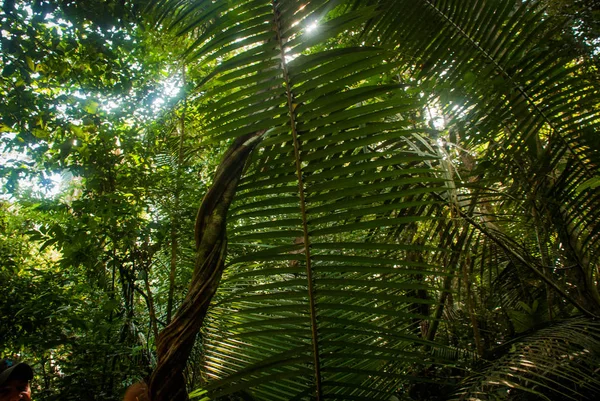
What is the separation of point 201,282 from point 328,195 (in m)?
0.37

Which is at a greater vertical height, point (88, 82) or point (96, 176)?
point (88, 82)

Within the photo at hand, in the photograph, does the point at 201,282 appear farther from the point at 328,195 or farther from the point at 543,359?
the point at 543,359

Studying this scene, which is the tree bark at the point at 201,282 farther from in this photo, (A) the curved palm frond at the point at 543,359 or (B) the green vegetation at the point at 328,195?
(A) the curved palm frond at the point at 543,359

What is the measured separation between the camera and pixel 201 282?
83 centimetres

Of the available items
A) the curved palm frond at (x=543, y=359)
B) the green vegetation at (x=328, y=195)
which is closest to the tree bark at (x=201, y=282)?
the green vegetation at (x=328, y=195)

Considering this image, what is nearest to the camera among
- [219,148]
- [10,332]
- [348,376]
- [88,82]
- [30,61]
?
[348,376]

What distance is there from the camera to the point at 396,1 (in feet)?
4.98

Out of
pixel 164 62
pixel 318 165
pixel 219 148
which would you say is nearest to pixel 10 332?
pixel 219 148

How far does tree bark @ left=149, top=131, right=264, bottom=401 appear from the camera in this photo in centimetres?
79

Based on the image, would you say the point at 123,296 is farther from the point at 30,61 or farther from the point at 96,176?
the point at 30,61

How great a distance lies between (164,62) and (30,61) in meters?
1.33

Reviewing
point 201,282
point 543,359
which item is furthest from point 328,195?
point 543,359

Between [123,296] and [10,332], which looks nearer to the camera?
[10,332]

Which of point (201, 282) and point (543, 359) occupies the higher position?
point (201, 282)
